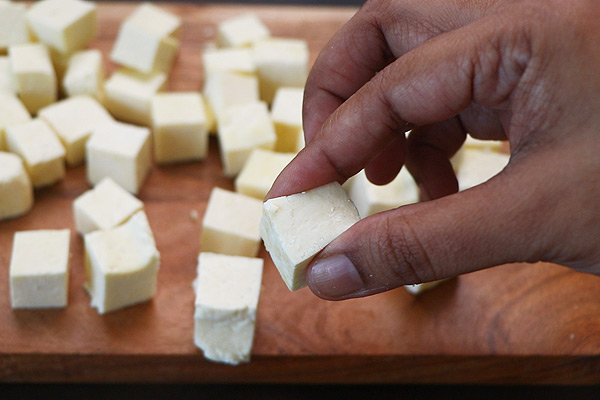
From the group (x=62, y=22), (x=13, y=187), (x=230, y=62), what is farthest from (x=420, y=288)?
(x=62, y=22)

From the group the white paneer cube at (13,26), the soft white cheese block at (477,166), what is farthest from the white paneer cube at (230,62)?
the soft white cheese block at (477,166)

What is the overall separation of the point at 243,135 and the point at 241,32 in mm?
538

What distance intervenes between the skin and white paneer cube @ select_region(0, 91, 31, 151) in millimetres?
1190

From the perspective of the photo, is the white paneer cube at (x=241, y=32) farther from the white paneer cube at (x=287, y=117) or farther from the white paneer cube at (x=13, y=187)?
the white paneer cube at (x=13, y=187)

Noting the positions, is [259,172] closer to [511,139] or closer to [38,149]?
[38,149]

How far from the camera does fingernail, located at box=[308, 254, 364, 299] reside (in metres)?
1.09

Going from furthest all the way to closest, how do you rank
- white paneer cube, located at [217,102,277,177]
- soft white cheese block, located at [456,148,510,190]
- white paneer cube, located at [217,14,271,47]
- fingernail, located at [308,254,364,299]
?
white paneer cube, located at [217,14,271,47] → white paneer cube, located at [217,102,277,177] → soft white cheese block, located at [456,148,510,190] → fingernail, located at [308,254,364,299]

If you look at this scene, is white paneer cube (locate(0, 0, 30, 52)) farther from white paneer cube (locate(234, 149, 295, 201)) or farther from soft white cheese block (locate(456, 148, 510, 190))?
soft white cheese block (locate(456, 148, 510, 190))

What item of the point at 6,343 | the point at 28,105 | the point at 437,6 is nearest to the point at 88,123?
the point at 28,105

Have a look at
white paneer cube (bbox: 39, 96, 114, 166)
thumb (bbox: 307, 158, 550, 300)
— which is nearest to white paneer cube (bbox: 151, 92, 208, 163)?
white paneer cube (bbox: 39, 96, 114, 166)

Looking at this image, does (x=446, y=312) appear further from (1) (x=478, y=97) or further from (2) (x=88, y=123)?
(2) (x=88, y=123)

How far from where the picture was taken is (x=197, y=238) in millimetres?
1825

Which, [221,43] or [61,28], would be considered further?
[221,43]

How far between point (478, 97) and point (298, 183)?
369mm
